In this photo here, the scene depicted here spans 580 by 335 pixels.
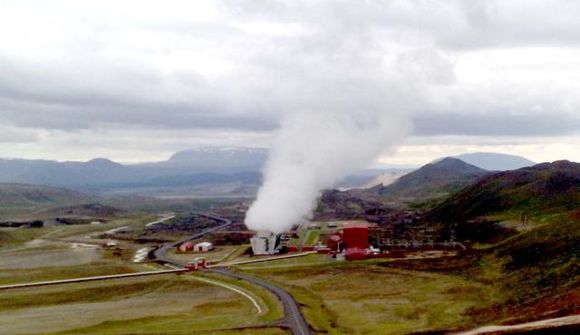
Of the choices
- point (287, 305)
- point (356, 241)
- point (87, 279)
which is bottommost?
point (87, 279)

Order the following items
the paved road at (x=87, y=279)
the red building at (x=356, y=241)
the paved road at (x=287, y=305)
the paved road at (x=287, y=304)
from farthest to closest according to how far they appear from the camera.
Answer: the red building at (x=356, y=241) → the paved road at (x=87, y=279) → the paved road at (x=287, y=304) → the paved road at (x=287, y=305)

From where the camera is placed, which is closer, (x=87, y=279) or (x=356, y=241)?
(x=87, y=279)

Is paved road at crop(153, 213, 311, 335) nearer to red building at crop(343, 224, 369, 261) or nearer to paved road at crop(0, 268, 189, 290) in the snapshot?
paved road at crop(0, 268, 189, 290)

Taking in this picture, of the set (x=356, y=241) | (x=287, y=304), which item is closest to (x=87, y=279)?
(x=287, y=304)

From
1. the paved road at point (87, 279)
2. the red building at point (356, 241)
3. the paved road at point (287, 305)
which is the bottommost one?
the paved road at point (87, 279)

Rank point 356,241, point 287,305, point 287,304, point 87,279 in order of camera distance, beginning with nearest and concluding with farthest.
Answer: point 287,305
point 287,304
point 87,279
point 356,241

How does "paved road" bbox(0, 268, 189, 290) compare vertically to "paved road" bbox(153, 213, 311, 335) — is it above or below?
below

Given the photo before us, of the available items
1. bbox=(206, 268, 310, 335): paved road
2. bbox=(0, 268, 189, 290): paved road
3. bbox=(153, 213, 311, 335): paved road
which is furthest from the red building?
bbox=(0, 268, 189, 290): paved road

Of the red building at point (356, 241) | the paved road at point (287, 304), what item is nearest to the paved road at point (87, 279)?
the paved road at point (287, 304)

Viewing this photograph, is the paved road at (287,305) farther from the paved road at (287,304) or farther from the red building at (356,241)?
the red building at (356,241)

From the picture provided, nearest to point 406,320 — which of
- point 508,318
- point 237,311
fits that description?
point 508,318

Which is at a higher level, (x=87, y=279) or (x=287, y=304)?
(x=287, y=304)

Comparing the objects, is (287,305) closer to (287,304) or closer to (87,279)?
(287,304)
